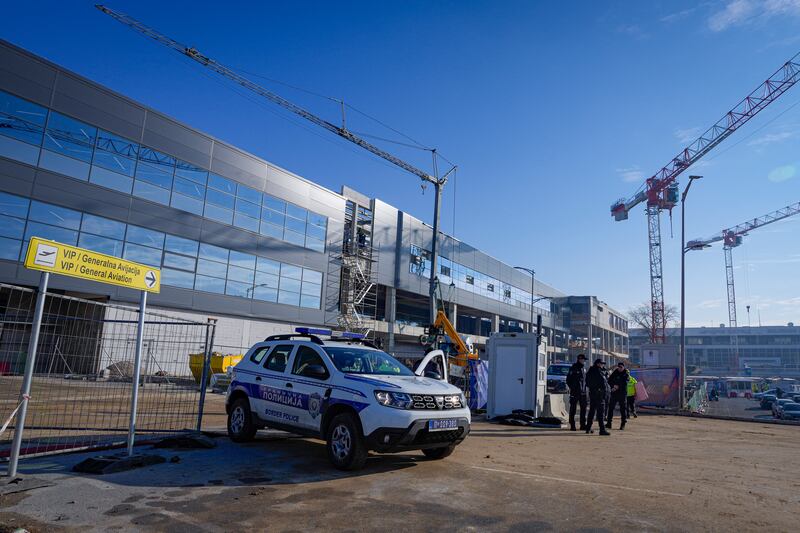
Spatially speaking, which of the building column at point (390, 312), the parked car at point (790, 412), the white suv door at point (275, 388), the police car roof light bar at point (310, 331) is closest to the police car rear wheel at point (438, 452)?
the white suv door at point (275, 388)

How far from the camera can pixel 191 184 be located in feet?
97.2

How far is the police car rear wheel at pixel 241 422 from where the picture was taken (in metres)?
8.50

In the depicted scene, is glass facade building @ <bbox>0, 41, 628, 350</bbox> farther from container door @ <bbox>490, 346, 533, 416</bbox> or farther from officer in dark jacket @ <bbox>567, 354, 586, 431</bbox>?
officer in dark jacket @ <bbox>567, 354, 586, 431</bbox>

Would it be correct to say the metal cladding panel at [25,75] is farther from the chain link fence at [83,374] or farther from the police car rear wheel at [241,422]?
the police car rear wheel at [241,422]

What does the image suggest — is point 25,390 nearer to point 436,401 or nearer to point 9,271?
point 436,401

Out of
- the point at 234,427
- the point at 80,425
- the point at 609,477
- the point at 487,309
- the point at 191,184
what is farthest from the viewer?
the point at 487,309

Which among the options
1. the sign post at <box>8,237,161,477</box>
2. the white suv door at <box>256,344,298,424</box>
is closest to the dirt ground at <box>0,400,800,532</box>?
the white suv door at <box>256,344,298,424</box>

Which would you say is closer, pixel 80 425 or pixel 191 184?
pixel 80 425

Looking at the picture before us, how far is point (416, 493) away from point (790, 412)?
29.2 meters

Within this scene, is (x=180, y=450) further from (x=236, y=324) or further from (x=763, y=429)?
(x=236, y=324)

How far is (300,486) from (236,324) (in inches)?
1087

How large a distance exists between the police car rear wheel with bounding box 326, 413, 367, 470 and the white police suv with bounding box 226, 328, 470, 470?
0.01 metres

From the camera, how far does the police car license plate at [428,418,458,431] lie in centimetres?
666

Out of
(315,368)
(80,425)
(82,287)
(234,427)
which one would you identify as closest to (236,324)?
(82,287)
